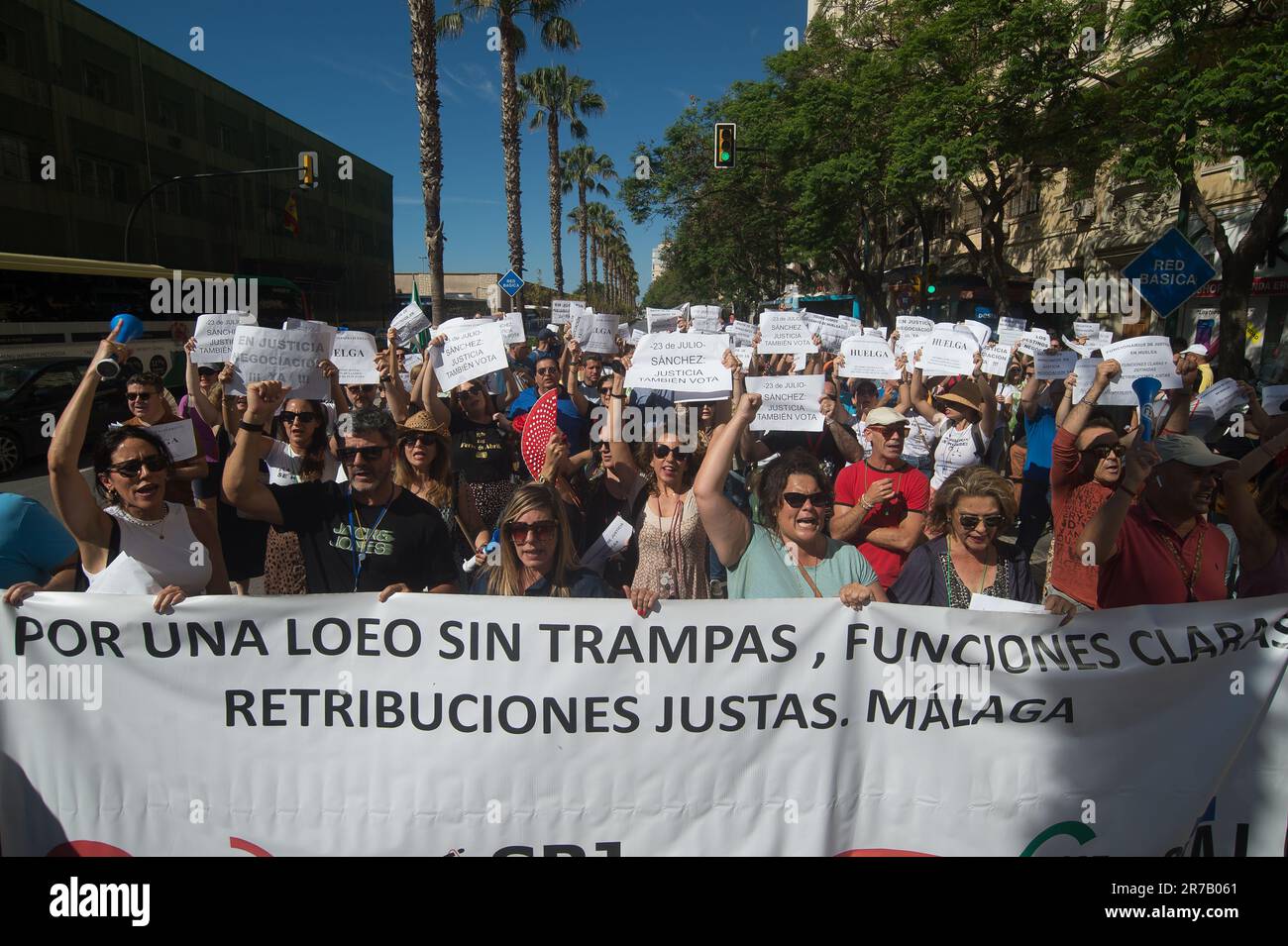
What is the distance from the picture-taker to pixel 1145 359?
4.52 metres

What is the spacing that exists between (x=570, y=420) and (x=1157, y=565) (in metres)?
3.93

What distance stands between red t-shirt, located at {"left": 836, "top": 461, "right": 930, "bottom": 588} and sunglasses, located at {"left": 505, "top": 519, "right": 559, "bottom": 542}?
170cm

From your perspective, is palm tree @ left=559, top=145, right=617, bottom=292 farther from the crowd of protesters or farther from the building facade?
the crowd of protesters

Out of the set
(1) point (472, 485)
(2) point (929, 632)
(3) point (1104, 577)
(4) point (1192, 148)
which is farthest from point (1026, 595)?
(4) point (1192, 148)

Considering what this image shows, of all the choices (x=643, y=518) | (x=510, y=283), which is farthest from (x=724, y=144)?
(x=643, y=518)

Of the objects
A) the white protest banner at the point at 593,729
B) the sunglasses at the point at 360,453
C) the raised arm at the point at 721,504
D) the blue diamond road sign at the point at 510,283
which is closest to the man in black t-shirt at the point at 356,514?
the sunglasses at the point at 360,453

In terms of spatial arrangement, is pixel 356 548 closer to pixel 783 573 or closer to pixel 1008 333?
pixel 783 573

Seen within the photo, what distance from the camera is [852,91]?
2188 centimetres

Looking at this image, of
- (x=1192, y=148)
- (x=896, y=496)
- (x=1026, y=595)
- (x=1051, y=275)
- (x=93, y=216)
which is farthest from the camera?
(x=93, y=216)

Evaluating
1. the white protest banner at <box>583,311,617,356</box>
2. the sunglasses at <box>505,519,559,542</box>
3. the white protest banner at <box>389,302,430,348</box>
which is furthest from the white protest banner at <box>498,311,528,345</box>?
the sunglasses at <box>505,519,559,542</box>

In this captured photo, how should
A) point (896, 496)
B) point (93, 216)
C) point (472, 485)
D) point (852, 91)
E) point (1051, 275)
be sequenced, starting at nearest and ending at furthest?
point (896, 496), point (472, 485), point (852, 91), point (1051, 275), point (93, 216)

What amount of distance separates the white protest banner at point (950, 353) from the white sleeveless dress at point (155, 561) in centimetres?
499

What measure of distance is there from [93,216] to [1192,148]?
3593 centimetres

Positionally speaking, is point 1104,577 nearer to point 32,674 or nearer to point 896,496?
point 896,496
